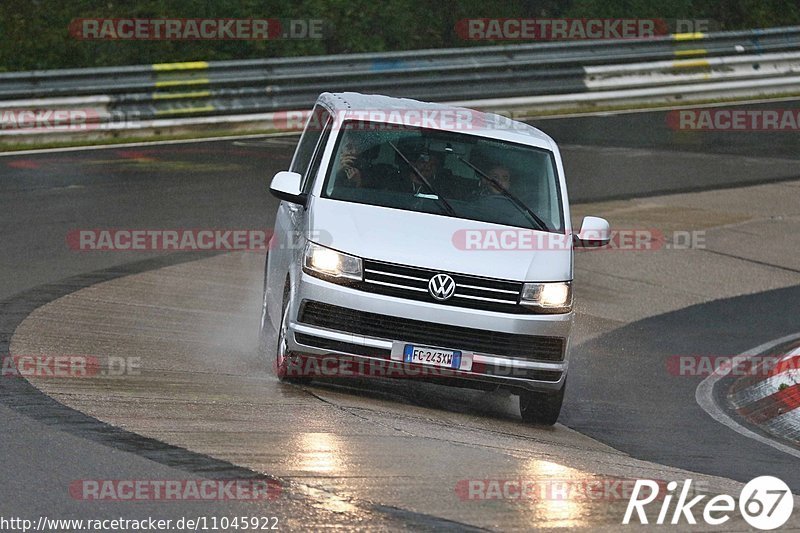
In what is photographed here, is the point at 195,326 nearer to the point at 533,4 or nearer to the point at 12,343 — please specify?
the point at 12,343

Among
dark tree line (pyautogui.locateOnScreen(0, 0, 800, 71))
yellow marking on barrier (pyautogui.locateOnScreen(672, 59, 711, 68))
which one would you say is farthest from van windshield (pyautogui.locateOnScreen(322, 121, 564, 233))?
yellow marking on barrier (pyautogui.locateOnScreen(672, 59, 711, 68))

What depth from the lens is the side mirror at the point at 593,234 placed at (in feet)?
30.9

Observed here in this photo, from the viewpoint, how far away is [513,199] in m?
9.38

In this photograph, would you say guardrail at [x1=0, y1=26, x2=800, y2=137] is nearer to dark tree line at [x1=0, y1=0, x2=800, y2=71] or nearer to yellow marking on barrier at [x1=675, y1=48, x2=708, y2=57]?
yellow marking on barrier at [x1=675, y1=48, x2=708, y2=57]

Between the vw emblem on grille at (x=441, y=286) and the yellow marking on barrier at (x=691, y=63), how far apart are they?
57.5 feet

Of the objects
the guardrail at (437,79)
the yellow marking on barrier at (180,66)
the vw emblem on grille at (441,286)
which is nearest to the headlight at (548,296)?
the vw emblem on grille at (441,286)

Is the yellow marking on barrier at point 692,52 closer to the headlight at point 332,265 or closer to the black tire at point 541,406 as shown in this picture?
the black tire at point 541,406

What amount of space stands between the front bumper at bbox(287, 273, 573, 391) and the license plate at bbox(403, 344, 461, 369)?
0.12ft

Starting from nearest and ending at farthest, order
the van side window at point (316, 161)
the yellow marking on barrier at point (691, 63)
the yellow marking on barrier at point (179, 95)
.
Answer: the van side window at point (316, 161) < the yellow marking on barrier at point (179, 95) < the yellow marking on barrier at point (691, 63)

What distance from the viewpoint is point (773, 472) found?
27.0 feet

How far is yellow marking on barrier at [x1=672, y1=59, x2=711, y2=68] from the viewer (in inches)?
977

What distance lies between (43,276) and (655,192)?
353 inches

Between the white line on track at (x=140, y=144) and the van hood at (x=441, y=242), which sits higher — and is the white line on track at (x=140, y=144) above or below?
below

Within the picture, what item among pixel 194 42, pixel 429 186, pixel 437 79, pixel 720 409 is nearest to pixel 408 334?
pixel 429 186
